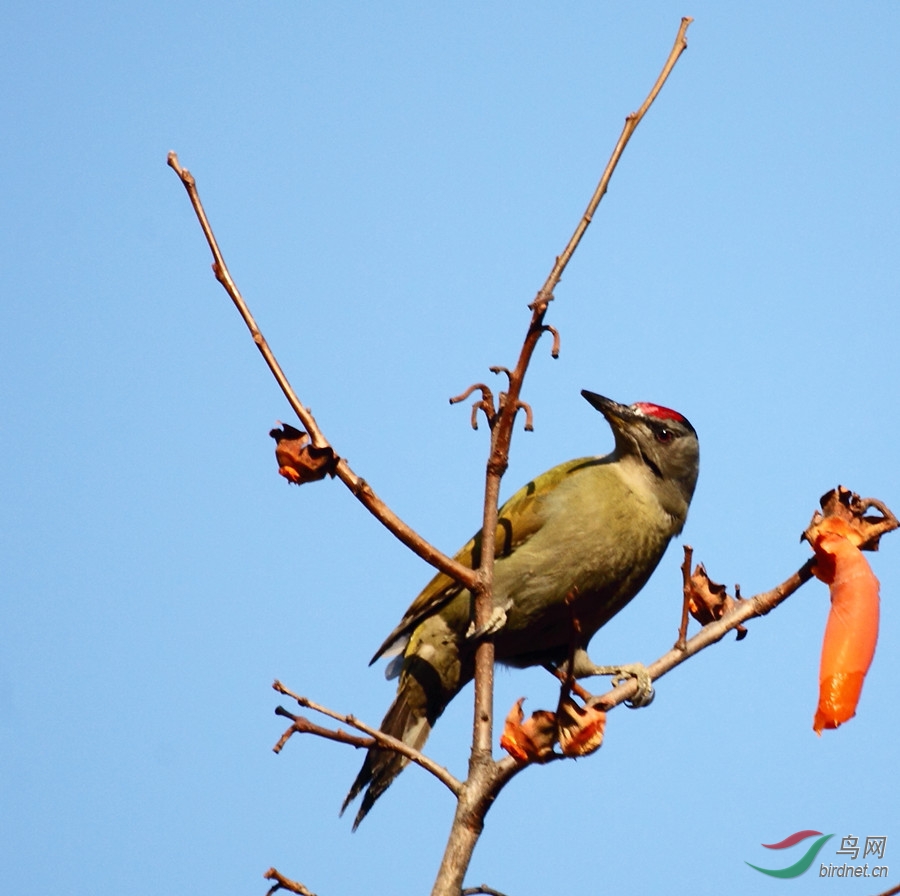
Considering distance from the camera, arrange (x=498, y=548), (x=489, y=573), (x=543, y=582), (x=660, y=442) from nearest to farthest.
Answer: (x=489, y=573) → (x=543, y=582) → (x=498, y=548) → (x=660, y=442)

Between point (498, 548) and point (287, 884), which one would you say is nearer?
point (287, 884)

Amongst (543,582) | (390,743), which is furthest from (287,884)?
(543,582)

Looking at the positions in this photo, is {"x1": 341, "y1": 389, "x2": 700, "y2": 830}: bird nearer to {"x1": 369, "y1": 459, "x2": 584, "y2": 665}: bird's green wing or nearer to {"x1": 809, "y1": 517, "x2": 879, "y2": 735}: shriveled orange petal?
{"x1": 369, "y1": 459, "x2": 584, "y2": 665}: bird's green wing

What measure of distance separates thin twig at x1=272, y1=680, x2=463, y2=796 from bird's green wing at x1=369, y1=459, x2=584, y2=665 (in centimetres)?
277

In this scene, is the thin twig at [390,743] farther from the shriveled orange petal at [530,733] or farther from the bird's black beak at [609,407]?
the bird's black beak at [609,407]

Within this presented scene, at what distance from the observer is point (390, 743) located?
3.61 m

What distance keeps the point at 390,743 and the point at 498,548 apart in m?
3.09

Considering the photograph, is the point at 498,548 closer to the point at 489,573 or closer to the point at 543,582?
the point at 543,582

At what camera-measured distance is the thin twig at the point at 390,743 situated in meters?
3.58

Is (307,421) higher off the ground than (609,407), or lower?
lower

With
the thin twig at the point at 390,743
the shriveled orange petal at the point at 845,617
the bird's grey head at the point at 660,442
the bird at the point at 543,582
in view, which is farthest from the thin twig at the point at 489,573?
the bird's grey head at the point at 660,442

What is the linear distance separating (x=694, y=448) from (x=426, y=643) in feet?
7.38

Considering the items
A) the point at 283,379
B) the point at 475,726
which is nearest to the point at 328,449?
the point at 283,379

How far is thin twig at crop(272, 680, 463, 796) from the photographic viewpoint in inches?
141
